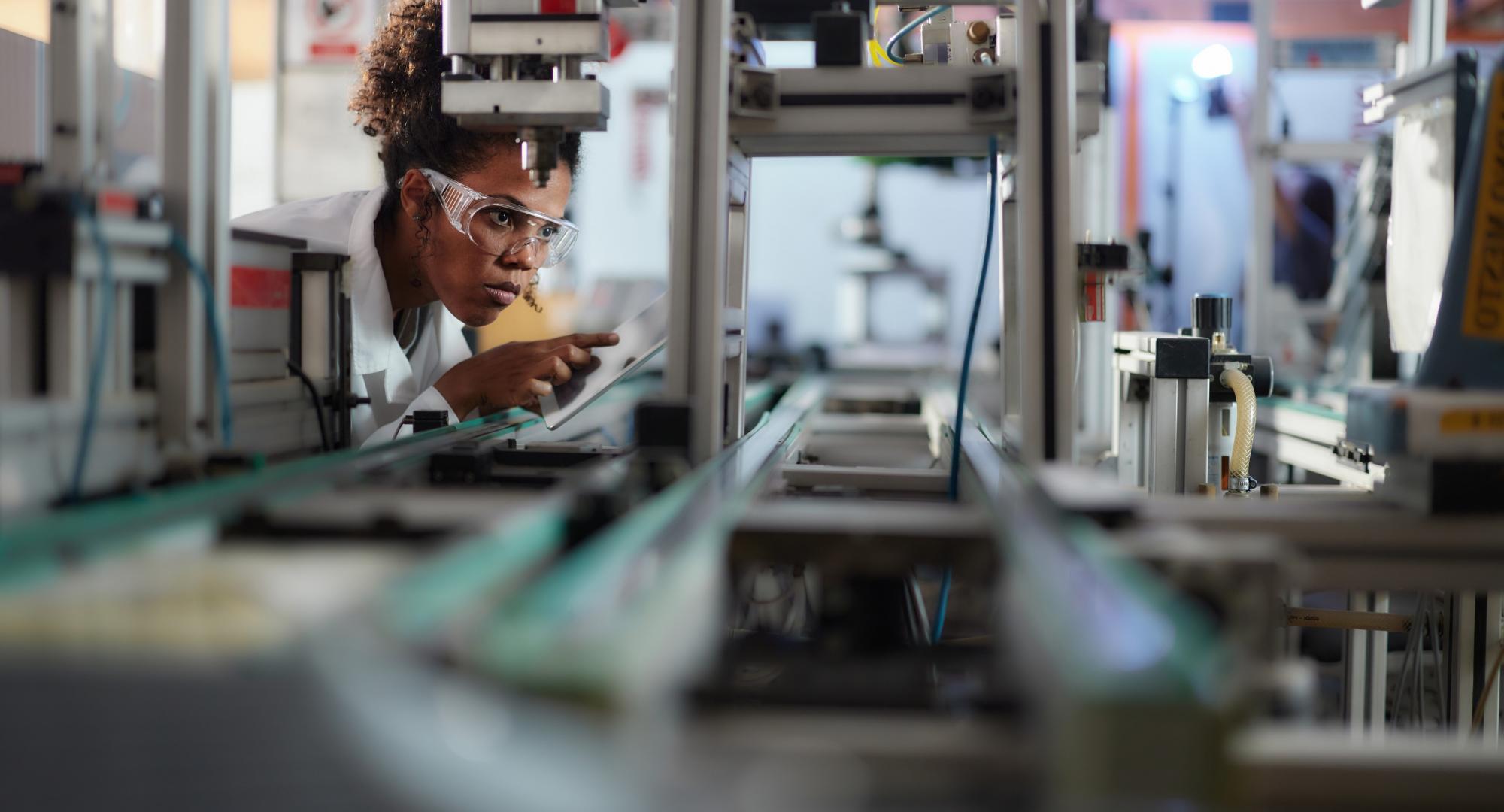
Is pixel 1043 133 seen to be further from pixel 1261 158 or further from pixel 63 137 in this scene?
pixel 1261 158

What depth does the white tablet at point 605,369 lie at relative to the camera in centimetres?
206

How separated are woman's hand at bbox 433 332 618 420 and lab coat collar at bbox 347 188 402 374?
187 millimetres

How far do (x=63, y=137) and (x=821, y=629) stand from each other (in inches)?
41.1

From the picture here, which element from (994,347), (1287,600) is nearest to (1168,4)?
(994,347)

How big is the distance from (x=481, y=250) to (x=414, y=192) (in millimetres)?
193

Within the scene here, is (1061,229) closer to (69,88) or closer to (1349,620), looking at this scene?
(69,88)

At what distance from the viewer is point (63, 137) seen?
4.45 feet

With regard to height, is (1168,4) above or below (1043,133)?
above

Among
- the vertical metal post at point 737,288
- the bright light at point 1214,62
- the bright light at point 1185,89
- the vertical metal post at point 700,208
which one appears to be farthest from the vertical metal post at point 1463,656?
the bright light at point 1185,89

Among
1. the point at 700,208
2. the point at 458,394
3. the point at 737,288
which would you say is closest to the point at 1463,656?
the point at 737,288

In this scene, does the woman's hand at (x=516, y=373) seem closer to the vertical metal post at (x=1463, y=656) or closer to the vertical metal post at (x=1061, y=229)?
the vertical metal post at (x=1061, y=229)

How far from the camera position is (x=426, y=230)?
2635 mm

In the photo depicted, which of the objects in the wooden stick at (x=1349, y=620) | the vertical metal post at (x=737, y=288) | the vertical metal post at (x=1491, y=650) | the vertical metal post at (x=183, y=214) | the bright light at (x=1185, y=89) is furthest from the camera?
the bright light at (x=1185, y=89)

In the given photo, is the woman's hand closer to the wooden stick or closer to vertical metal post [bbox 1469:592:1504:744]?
the wooden stick
